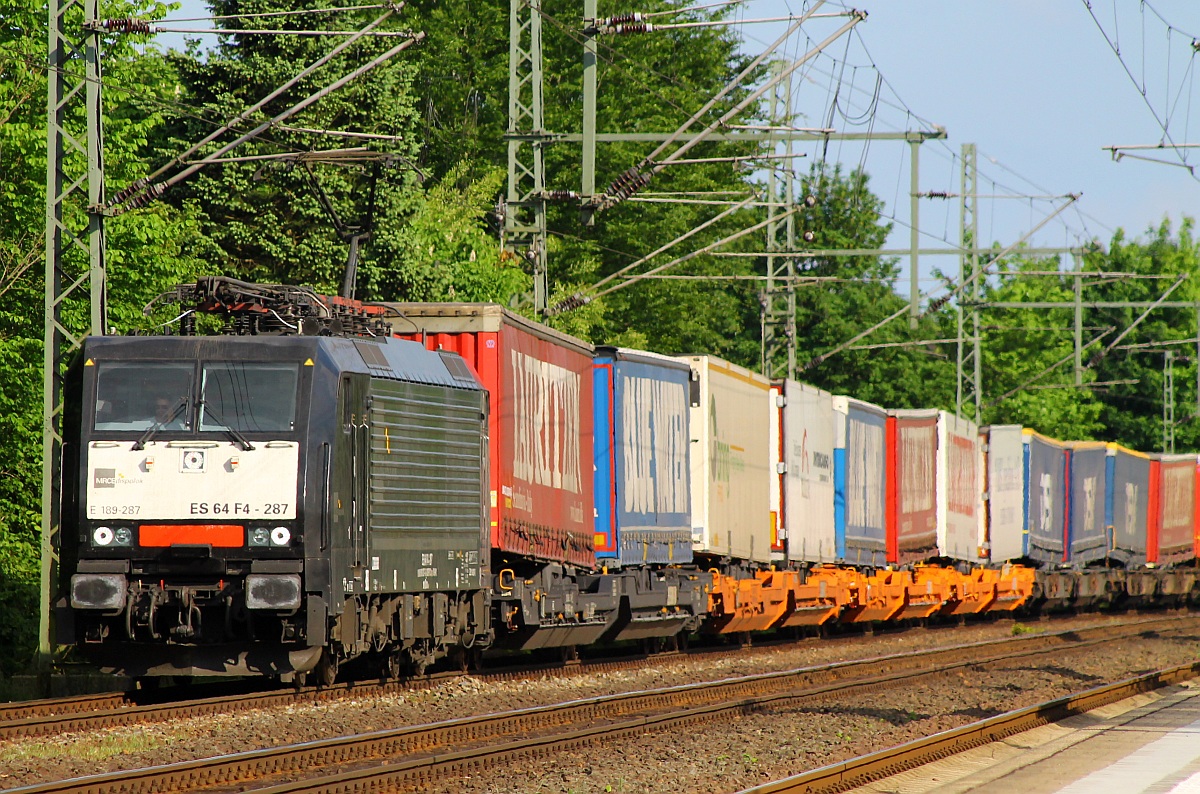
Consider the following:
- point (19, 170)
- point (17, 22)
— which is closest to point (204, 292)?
point (19, 170)

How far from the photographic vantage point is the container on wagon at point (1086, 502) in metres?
41.7

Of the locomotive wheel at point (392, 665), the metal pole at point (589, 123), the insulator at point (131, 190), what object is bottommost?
the locomotive wheel at point (392, 665)

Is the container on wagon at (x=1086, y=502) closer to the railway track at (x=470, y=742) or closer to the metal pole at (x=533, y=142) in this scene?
the metal pole at (x=533, y=142)

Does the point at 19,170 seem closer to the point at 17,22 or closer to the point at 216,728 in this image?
the point at 17,22

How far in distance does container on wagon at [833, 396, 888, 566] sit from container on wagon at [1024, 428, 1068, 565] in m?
7.44

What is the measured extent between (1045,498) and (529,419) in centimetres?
2353

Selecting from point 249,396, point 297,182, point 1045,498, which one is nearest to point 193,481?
point 249,396

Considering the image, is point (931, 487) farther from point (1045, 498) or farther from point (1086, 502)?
point (1086, 502)

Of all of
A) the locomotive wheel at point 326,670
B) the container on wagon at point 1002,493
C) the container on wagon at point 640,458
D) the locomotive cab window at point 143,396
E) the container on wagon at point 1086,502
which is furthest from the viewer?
the container on wagon at point 1086,502

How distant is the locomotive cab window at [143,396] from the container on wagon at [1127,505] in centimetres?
3301

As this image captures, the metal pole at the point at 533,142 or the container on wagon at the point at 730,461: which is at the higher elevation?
the metal pole at the point at 533,142

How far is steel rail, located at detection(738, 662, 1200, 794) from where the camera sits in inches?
450

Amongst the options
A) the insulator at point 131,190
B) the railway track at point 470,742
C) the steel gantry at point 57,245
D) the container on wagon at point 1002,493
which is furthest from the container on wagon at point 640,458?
the container on wagon at point 1002,493

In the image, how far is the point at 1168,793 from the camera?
1134 centimetres
